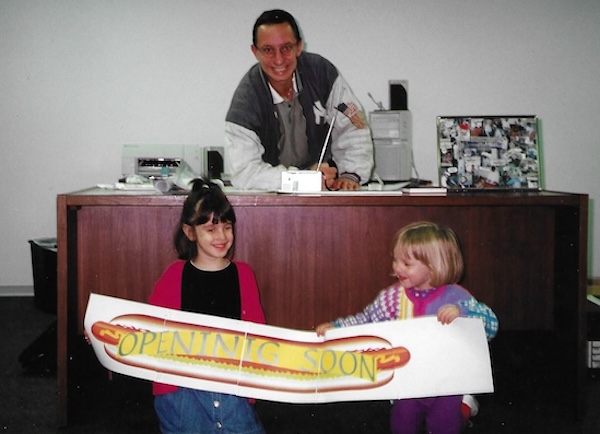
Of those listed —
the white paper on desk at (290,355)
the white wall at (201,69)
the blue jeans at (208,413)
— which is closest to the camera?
the white paper on desk at (290,355)

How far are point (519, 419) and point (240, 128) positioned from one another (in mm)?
1508

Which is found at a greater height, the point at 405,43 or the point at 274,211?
the point at 405,43

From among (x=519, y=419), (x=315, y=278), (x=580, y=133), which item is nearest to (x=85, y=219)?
(x=315, y=278)

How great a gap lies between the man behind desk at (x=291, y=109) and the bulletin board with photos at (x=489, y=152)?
1.41ft

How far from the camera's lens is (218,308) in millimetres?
1522

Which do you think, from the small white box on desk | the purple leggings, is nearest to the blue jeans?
the purple leggings

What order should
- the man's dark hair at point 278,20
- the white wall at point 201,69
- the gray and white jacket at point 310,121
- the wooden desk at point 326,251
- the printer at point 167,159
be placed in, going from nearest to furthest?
1. the wooden desk at point 326,251
2. the gray and white jacket at point 310,121
3. the man's dark hair at point 278,20
4. the printer at point 167,159
5. the white wall at point 201,69

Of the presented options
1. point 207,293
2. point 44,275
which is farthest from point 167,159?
point 207,293

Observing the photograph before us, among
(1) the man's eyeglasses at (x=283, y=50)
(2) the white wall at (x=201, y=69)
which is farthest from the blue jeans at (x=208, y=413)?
(2) the white wall at (x=201, y=69)

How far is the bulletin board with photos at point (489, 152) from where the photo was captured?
2.04 m

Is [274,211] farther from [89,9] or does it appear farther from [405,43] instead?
[89,9]

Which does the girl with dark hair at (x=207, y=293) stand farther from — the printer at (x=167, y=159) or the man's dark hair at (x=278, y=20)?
the printer at (x=167, y=159)

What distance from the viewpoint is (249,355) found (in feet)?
4.51

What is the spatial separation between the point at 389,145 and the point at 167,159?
3.69 feet
